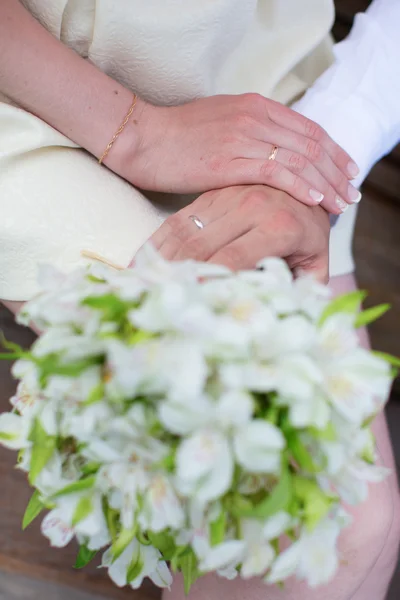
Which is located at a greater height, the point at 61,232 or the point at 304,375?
the point at 304,375

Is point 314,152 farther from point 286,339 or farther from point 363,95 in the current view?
point 286,339

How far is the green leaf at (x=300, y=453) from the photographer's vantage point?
0.37 metres

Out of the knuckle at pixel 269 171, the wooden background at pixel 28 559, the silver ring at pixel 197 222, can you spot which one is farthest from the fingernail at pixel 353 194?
the wooden background at pixel 28 559

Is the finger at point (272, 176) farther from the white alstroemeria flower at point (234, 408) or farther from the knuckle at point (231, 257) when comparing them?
the white alstroemeria flower at point (234, 408)

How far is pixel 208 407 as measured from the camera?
340 mm

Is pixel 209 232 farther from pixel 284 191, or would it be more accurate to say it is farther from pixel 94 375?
pixel 94 375

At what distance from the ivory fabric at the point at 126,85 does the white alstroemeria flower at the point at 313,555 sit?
15.0 inches

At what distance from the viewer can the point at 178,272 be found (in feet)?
1.28

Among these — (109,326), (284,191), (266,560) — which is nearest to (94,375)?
(109,326)

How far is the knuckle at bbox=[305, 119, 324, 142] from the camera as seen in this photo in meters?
0.79

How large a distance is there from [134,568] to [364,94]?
698 mm

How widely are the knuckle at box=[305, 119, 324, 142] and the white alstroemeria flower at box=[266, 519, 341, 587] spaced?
1.75 ft

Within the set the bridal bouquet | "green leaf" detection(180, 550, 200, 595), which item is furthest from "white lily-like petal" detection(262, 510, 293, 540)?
"green leaf" detection(180, 550, 200, 595)

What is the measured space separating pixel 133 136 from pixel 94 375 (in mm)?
460
